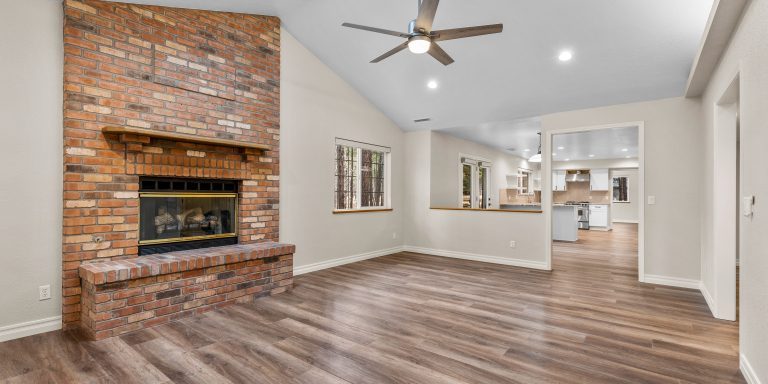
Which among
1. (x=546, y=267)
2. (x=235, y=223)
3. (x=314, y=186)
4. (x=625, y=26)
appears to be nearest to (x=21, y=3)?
(x=235, y=223)

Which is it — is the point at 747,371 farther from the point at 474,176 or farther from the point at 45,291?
the point at 474,176

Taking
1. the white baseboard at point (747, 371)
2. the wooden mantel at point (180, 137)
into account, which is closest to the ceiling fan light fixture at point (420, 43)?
the wooden mantel at point (180, 137)

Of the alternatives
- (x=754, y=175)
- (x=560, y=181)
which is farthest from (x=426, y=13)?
(x=560, y=181)

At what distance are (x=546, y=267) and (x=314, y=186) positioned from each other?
3.58 m

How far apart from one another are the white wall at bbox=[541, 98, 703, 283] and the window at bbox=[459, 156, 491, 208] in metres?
3.70

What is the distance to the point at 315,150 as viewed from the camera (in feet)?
17.0

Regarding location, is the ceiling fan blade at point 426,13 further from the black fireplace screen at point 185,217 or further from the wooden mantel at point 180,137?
the black fireplace screen at point 185,217

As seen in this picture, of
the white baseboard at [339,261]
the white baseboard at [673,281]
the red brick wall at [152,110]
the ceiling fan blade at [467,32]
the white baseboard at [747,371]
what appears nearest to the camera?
the white baseboard at [747,371]

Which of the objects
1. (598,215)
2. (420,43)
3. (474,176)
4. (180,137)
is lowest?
(598,215)

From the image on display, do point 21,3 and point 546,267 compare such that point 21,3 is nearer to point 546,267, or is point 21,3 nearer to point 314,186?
point 314,186

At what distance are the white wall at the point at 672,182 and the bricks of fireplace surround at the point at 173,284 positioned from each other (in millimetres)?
4558

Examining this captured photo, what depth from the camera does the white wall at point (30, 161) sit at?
9.13 feet

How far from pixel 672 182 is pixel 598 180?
8747mm

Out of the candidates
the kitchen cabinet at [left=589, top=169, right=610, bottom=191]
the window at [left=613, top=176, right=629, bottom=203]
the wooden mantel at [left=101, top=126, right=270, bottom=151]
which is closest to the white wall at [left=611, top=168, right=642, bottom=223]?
the window at [left=613, top=176, right=629, bottom=203]
